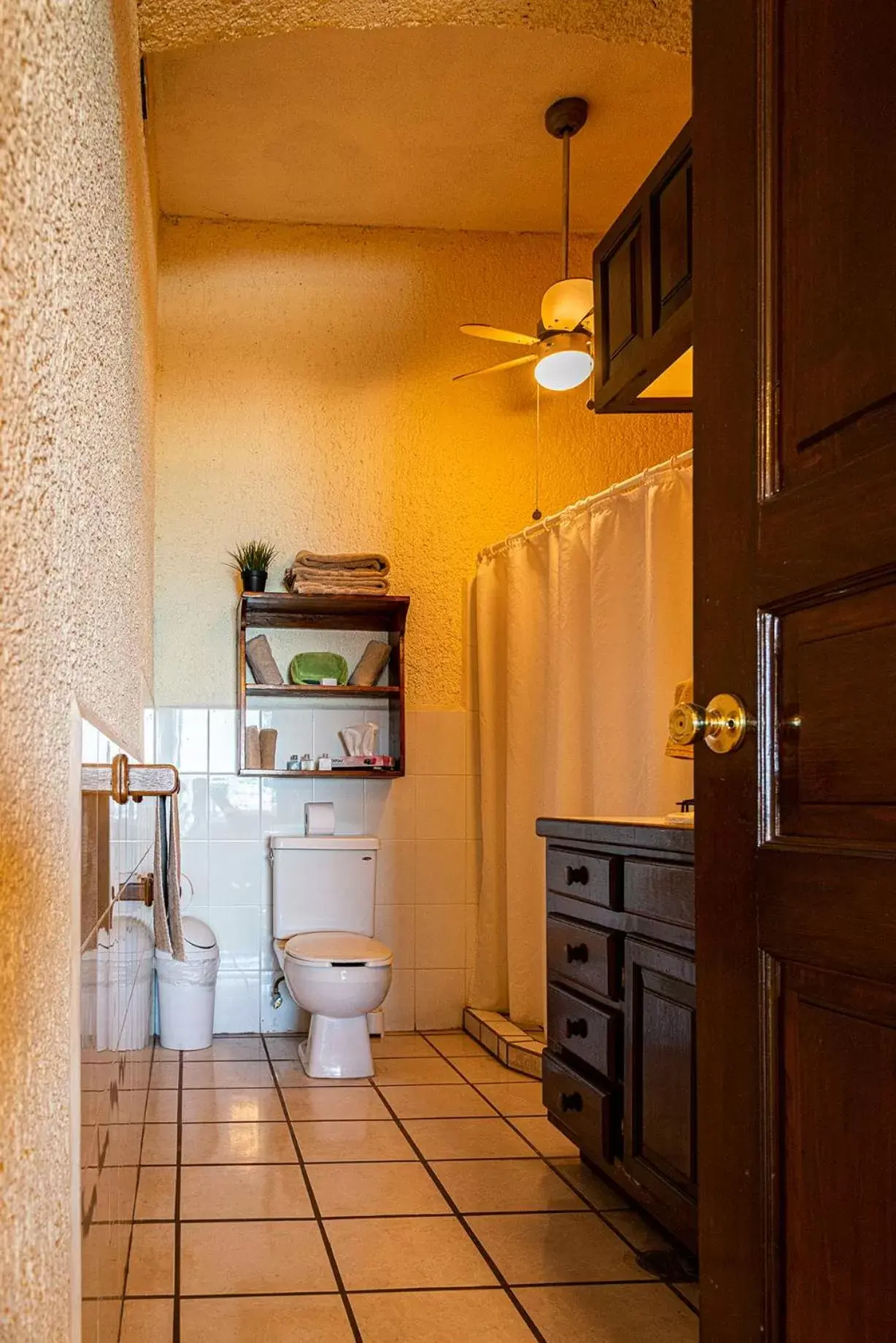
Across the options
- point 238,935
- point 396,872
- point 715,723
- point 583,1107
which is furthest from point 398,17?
point 238,935

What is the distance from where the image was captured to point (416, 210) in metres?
4.66

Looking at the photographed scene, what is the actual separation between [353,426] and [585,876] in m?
2.54

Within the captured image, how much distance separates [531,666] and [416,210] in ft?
6.17

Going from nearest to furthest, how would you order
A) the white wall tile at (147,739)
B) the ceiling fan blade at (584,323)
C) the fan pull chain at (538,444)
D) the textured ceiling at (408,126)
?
the white wall tile at (147,739), the textured ceiling at (408,126), the ceiling fan blade at (584,323), the fan pull chain at (538,444)

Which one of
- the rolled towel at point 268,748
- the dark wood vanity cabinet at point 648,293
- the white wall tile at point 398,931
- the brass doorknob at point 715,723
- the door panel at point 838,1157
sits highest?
the dark wood vanity cabinet at point 648,293

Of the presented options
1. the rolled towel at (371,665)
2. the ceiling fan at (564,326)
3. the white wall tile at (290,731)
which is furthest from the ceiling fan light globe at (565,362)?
the white wall tile at (290,731)

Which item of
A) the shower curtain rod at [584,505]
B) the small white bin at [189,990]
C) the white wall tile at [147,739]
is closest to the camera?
the white wall tile at [147,739]

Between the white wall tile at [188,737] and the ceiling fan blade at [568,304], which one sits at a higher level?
the ceiling fan blade at [568,304]

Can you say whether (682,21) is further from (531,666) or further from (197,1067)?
(197,1067)

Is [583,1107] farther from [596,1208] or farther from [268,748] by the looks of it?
[268,748]

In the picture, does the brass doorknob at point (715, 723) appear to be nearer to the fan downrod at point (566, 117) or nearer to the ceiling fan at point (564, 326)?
the ceiling fan at point (564, 326)

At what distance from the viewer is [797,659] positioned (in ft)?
3.61

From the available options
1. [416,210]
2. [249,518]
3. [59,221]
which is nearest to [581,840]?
[59,221]

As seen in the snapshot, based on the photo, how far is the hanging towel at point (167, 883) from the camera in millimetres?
2047
